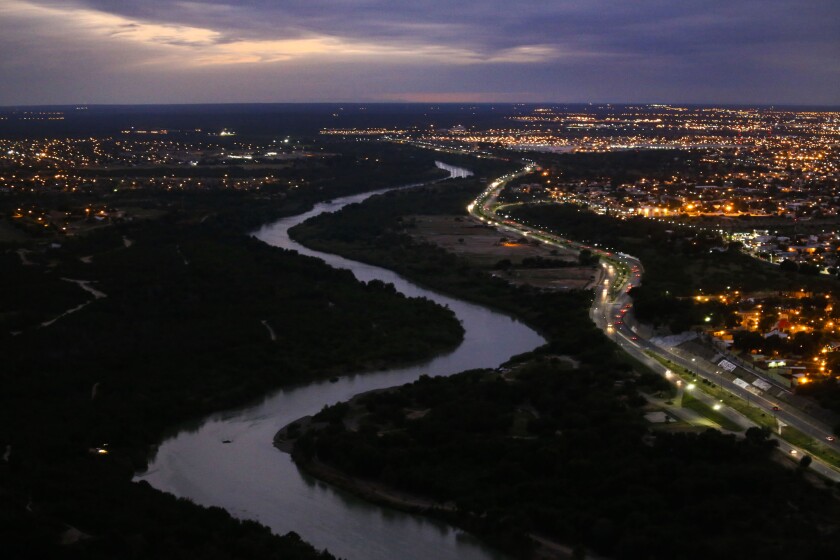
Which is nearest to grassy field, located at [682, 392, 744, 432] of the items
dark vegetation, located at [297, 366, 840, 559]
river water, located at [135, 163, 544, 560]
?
dark vegetation, located at [297, 366, 840, 559]

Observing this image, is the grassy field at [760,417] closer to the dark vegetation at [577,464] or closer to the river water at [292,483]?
the dark vegetation at [577,464]

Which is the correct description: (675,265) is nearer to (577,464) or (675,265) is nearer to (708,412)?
(708,412)

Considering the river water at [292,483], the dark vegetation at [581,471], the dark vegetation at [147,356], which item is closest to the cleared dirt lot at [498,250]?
the dark vegetation at [147,356]

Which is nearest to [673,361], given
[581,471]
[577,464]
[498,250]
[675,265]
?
[577,464]

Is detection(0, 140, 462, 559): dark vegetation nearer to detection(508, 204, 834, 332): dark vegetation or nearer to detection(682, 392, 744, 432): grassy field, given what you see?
detection(508, 204, 834, 332): dark vegetation

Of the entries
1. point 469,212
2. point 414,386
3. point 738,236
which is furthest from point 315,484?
point 469,212

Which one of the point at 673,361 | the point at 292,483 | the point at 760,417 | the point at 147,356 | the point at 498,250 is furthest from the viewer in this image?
the point at 498,250
